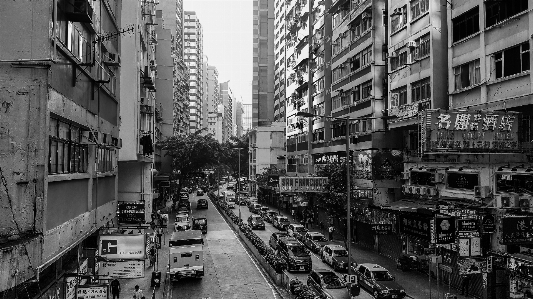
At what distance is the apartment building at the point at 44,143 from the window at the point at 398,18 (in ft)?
73.5

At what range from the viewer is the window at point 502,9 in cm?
2247

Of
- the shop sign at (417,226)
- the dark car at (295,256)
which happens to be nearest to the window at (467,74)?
the shop sign at (417,226)

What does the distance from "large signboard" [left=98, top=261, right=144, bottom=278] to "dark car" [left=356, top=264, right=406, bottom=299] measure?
13826mm

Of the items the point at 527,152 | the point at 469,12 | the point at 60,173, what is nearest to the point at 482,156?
the point at 527,152

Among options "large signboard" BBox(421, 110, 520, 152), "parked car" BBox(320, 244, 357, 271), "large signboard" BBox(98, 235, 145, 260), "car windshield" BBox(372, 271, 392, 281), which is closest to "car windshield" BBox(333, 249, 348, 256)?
"parked car" BBox(320, 244, 357, 271)

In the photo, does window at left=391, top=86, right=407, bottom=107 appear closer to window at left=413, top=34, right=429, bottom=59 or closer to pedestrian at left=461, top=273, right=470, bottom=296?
window at left=413, top=34, right=429, bottom=59

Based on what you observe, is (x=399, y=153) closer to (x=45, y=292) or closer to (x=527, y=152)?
(x=527, y=152)

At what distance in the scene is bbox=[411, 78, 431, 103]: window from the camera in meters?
29.9

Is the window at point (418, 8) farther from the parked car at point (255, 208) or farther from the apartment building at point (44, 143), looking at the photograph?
the parked car at point (255, 208)

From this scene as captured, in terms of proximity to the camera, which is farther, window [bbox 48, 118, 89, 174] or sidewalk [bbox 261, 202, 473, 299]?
sidewalk [bbox 261, 202, 473, 299]

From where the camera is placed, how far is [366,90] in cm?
4088

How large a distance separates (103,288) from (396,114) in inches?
983

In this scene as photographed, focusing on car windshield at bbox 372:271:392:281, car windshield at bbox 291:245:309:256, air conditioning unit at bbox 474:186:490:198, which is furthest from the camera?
car windshield at bbox 291:245:309:256

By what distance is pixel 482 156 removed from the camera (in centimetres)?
2444
